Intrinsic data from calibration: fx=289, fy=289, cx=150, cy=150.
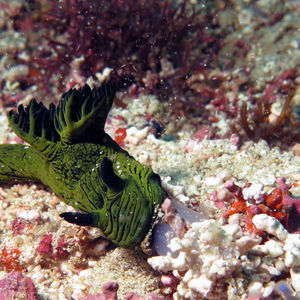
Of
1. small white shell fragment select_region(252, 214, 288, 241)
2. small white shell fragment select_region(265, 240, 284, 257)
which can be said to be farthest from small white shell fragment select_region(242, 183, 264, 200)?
small white shell fragment select_region(265, 240, 284, 257)

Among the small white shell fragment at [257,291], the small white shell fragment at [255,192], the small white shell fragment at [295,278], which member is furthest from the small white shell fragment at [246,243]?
the small white shell fragment at [255,192]

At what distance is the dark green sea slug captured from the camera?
263cm

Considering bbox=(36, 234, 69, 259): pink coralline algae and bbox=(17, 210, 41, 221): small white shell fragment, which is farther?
bbox=(17, 210, 41, 221): small white shell fragment

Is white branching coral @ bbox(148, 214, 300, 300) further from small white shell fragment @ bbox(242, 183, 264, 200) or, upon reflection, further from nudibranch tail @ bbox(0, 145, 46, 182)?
nudibranch tail @ bbox(0, 145, 46, 182)

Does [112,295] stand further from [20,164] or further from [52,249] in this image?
[20,164]

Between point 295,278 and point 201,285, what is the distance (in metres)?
0.77

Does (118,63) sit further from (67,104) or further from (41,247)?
(41,247)

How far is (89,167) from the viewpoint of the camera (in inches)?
123

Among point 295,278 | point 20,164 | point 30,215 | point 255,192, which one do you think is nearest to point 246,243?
point 295,278

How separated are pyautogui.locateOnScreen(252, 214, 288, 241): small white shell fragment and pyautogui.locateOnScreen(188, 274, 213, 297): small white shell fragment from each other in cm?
70

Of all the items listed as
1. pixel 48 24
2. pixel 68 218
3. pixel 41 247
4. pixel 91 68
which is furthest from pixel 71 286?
pixel 48 24

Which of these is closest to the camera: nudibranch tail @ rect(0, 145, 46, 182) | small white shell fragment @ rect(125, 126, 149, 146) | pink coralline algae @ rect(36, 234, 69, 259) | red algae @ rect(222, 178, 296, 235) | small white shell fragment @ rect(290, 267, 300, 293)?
small white shell fragment @ rect(290, 267, 300, 293)

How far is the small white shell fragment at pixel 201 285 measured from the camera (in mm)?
2242

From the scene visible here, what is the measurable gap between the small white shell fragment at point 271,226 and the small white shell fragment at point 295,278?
0.26 metres
